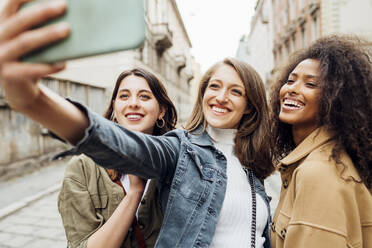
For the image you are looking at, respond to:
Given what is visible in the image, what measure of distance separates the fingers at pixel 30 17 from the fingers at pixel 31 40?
0.05 feet

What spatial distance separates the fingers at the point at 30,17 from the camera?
1.60 feet

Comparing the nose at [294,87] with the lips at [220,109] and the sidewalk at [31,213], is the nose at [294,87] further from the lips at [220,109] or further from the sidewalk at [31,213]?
the sidewalk at [31,213]

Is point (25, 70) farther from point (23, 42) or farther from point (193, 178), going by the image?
point (193, 178)

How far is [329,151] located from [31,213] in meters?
4.92

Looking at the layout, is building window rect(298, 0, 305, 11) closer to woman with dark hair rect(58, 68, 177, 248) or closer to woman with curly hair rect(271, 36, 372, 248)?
woman with curly hair rect(271, 36, 372, 248)

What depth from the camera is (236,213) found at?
144 cm

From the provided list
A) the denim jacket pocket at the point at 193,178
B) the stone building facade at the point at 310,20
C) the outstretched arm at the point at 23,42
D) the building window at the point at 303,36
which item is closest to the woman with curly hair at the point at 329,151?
the denim jacket pocket at the point at 193,178

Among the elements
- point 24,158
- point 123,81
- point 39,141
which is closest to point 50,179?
point 24,158

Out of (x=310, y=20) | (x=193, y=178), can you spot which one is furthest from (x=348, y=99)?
(x=310, y=20)

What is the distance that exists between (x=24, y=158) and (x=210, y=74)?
688cm

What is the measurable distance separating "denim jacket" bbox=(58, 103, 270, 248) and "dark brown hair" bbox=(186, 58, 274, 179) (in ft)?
0.89

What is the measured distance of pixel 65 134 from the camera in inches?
31.4

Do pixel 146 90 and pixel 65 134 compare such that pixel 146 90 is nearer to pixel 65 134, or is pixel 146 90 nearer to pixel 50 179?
pixel 65 134

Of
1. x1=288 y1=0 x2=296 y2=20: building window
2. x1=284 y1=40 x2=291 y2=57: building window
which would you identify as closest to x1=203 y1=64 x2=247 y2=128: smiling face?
x1=288 y1=0 x2=296 y2=20: building window
